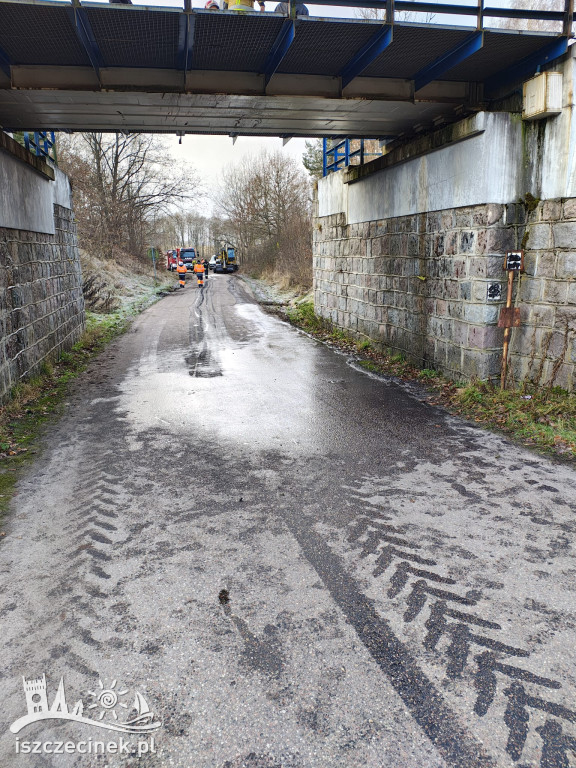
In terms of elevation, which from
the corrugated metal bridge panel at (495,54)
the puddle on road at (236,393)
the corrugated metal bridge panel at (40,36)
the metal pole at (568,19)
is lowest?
the puddle on road at (236,393)

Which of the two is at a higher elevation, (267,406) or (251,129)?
(251,129)

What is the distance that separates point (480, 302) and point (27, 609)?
729 centimetres

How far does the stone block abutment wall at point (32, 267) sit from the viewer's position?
334 inches

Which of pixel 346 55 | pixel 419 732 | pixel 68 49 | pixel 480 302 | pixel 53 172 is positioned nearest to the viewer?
pixel 419 732

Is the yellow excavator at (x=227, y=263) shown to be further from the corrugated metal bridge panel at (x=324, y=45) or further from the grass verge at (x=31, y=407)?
the corrugated metal bridge panel at (x=324, y=45)

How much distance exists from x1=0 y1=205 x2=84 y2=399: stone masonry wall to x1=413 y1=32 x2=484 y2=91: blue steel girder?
685cm

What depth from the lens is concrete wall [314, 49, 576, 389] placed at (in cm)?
756

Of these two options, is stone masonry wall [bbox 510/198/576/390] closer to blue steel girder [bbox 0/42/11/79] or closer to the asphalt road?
the asphalt road

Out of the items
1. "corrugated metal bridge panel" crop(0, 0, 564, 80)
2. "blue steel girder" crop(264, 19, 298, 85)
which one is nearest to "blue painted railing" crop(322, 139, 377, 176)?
"corrugated metal bridge panel" crop(0, 0, 564, 80)

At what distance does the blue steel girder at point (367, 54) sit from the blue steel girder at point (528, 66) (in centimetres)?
223

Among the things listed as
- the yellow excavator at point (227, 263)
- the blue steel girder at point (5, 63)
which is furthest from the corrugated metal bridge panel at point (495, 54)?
the yellow excavator at point (227, 263)

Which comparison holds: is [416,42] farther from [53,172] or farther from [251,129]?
[53,172]

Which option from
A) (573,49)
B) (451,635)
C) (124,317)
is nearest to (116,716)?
(451,635)

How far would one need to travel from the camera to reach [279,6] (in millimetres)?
6910
